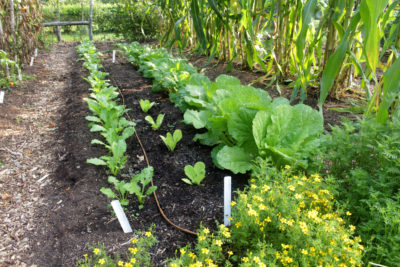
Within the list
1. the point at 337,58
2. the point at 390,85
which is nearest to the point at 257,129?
the point at 337,58

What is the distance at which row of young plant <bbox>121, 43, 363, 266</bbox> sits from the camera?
3.81 feet

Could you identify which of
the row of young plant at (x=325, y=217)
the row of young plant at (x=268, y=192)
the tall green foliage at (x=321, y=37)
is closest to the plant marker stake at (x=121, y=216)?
the row of young plant at (x=268, y=192)

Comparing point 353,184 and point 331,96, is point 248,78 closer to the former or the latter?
point 331,96

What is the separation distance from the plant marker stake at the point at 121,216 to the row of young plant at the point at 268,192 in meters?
0.35

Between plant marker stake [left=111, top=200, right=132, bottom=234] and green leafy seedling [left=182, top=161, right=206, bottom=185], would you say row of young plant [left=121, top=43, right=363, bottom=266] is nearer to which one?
green leafy seedling [left=182, top=161, right=206, bottom=185]

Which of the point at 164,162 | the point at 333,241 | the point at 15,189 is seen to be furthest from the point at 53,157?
the point at 333,241

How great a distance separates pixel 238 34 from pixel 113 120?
2.57m

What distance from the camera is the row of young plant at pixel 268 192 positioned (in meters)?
1.16

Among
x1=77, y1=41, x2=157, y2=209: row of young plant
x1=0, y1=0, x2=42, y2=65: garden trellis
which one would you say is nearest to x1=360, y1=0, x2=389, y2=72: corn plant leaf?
x1=77, y1=41, x2=157, y2=209: row of young plant

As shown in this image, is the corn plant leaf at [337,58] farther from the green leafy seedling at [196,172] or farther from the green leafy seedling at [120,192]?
the green leafy seedling at [120,192]

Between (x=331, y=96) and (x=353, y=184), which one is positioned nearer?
(x=353, y=184)

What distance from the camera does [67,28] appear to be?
1709 cm

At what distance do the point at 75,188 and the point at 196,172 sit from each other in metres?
0.95

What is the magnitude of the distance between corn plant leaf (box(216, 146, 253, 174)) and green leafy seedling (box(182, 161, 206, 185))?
132 millimetres
